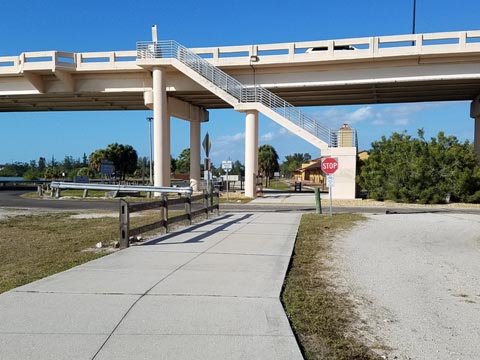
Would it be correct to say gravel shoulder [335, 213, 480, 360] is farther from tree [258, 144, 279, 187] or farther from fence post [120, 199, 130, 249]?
tree [258, 144, 279, 187]

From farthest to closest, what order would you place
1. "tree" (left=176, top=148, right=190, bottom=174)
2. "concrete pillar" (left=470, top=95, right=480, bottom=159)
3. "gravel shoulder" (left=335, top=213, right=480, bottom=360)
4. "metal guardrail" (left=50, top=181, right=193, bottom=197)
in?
"tree" (left=176, top=148, right=190, bottom=174)
"concrete pillar" (left=470, top=95, right=480, bottom=159)
"metal guardrail" (left=50, top=181, right=193, bottom=197)
"gravel shoulder" (left=335, top=213, right=480, bottom=360)

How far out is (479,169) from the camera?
82.1 ft

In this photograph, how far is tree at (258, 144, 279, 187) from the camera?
236 ft

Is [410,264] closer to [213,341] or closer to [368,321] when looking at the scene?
[368,321]

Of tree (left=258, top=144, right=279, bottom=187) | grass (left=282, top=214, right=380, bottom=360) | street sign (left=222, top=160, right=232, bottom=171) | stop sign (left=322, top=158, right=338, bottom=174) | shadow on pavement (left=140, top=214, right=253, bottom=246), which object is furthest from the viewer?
tree (left=258, top=144, right=279, bottom=187)

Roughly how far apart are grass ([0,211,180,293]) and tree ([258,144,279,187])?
5692 cm

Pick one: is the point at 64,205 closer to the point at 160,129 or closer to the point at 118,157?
the point at 160,129

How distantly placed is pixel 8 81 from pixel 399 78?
27910 millimetres

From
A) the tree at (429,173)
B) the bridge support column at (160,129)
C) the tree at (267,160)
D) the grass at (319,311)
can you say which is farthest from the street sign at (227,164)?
the tree at (267,160)

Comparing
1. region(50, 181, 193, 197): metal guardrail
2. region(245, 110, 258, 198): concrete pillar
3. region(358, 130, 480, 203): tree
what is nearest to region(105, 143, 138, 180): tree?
region(50, 181, 193, 197): metal guardrail

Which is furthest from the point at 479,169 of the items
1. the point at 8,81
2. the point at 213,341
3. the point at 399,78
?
the point at 8,81

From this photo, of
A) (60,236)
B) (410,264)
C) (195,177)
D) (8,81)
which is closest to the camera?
(410,264)

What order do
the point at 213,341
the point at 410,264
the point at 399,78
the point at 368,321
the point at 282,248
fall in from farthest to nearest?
1. the point at 399,78
2. the point at 282,248
3. the point at 410,264
4. the point at 368,321
5. the point at 213,341

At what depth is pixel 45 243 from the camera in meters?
10.1
